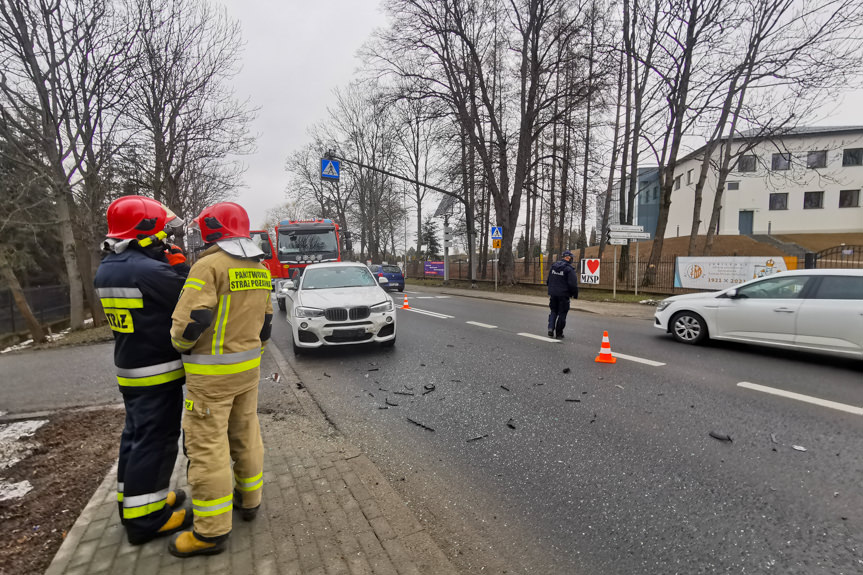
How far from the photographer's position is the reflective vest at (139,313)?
234 cm

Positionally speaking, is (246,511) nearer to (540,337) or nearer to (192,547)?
(192,547)

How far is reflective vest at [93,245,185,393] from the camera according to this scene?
234 centimetres

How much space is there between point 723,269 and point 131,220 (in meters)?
17.8

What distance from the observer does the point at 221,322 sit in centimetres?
244

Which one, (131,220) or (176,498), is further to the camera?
(176,498)

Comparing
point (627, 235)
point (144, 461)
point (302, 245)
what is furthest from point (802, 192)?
point (144, 461)

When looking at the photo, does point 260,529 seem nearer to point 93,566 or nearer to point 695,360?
point 93,566

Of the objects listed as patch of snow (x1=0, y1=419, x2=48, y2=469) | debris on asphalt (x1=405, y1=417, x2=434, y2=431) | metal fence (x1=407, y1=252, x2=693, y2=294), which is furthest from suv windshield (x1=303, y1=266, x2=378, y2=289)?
metal fence (x1=407, y1=252, x2=693, y2=294)

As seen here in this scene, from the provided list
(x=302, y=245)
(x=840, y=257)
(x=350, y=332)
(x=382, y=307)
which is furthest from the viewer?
(x=302, y=245)

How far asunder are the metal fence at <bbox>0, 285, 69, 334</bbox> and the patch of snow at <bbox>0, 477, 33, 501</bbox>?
16538 mm

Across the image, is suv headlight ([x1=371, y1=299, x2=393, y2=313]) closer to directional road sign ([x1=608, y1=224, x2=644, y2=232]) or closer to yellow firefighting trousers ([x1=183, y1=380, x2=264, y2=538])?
yellow firefighting trousers ([x1=183, y1=380, x2=264, y2=538])

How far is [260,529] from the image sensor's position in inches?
101

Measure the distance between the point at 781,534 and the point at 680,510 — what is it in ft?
1.73

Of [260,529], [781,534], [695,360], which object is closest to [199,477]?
[260,529]
